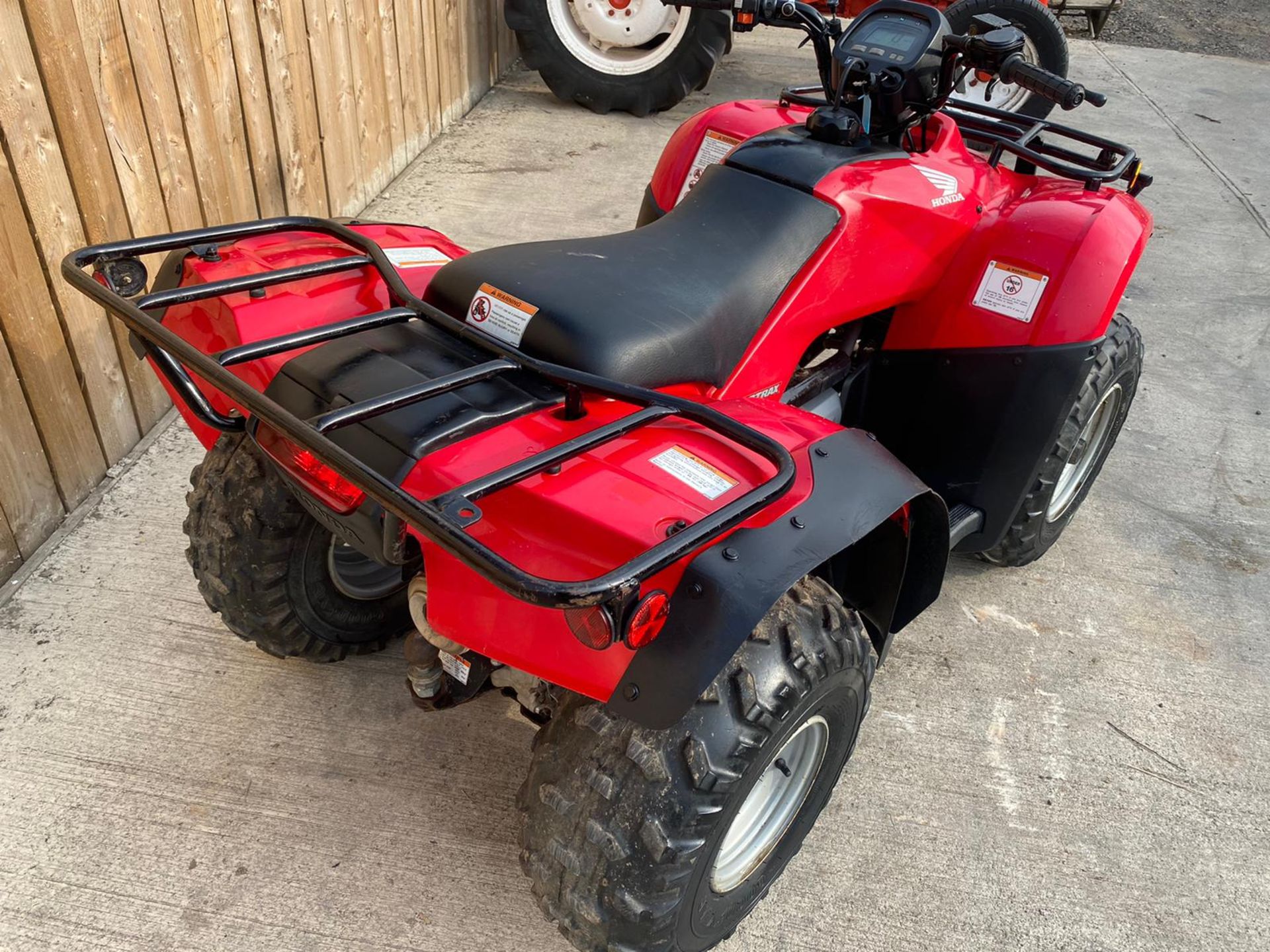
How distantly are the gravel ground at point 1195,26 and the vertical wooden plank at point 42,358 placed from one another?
30.4ft

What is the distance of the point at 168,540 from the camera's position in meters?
2.96

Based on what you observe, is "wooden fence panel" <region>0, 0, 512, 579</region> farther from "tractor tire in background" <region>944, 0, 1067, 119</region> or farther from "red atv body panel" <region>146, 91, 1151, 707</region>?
"tractor tire in background" <region>944, 0, 1067, 119</region>

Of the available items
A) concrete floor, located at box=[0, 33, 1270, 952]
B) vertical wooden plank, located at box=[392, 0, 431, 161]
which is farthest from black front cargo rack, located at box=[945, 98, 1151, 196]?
vertical wooden plank, located at box=[392, 0, 431, 161]

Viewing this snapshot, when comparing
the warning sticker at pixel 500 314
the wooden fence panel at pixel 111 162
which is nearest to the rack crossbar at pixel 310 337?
the warning sticker at pixel 500 314

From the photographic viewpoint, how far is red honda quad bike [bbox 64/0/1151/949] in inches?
58.2

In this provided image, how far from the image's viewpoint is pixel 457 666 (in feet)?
6.29

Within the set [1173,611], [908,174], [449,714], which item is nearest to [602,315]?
[908,174]

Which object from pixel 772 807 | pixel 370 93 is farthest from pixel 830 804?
pixel 370 93

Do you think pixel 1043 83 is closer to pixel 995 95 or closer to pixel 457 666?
pixel 457 666

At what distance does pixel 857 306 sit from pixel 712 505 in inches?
41.1

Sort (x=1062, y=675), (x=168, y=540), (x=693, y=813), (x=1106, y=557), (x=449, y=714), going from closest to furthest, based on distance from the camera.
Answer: (x=693, y=813) → (x=449, y=714) → (x=1062, y=675) → (x=168, y=540) → (x=1106, y=557)

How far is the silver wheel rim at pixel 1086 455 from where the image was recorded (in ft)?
9.80

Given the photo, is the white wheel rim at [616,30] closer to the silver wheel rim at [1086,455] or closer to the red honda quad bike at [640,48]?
the red honda quad bike at [640,48]

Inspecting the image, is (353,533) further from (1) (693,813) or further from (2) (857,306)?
(2) (857,306)
